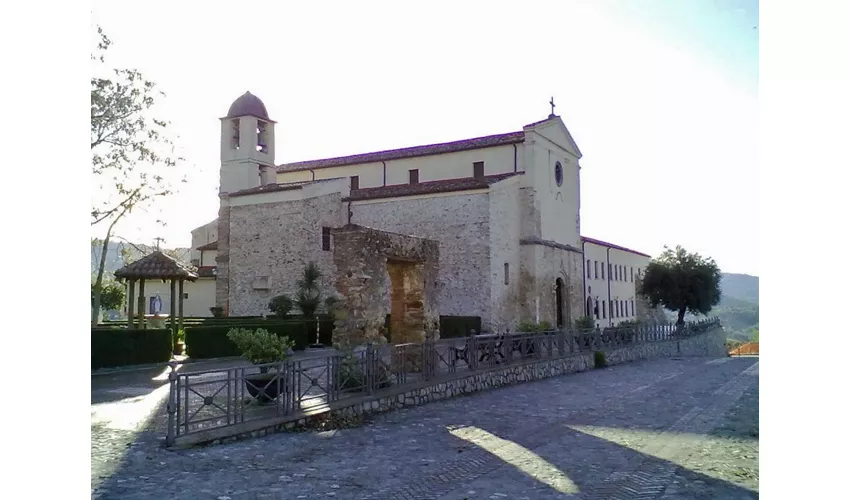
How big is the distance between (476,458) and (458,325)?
15528 millimetres

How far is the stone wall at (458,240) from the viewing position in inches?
904

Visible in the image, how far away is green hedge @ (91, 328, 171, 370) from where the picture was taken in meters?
13.6

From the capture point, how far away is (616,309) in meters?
36.6

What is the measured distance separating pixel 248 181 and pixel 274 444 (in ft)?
75.9

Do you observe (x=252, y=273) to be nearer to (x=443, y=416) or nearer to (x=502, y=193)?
(x=502, y=193)

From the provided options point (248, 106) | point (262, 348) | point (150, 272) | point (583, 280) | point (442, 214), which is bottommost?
point (262, 348)

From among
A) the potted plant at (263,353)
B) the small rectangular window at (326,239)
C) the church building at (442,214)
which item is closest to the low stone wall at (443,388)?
the potted plant at (263,353)

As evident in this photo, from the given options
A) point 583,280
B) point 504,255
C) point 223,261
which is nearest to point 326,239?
point 223,261

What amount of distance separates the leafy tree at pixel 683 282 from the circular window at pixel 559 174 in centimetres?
1008

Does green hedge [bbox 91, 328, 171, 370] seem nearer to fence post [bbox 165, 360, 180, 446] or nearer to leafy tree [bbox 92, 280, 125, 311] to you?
fence post [bbox 165, 360, 180, 446]

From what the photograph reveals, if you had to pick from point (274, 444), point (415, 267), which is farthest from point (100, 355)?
point (274, 444)

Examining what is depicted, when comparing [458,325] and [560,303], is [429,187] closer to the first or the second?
[458,325]

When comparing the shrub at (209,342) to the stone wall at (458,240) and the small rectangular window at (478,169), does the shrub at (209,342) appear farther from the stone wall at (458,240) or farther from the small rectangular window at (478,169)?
the small rectangular window at (478,169)

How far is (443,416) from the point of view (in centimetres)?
936
